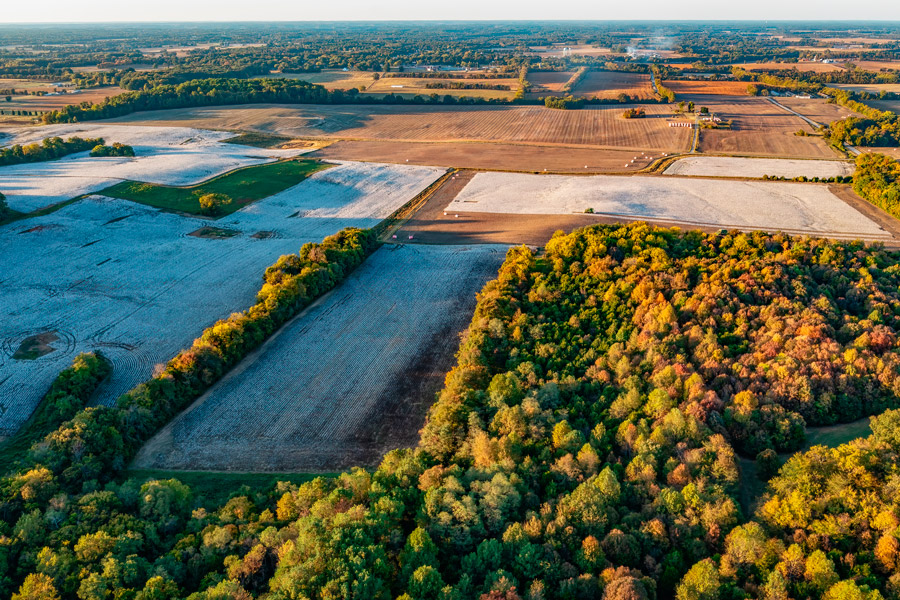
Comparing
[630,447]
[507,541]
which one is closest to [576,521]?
[507,541]

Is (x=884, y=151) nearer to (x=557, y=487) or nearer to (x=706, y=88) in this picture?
(x=706, y=88)

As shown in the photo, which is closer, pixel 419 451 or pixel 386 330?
pixel 419 451

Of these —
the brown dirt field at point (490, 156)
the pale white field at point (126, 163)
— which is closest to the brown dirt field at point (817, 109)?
the brown dirt field at point (490, 156)

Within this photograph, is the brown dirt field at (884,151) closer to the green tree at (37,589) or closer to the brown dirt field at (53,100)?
the green tree at (37,589)

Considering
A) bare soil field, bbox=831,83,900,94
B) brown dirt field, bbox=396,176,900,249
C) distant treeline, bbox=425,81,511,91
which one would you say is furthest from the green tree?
bare soil field, bbox=831,83,900,94

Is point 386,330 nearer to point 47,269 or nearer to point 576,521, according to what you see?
point 576,521
